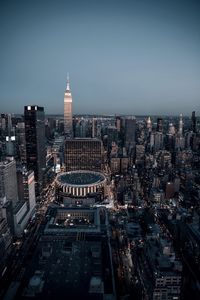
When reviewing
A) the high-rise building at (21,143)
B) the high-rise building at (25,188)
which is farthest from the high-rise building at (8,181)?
the high-rise building at (21,143)

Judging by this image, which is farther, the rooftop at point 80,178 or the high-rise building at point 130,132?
the high-rise building at point 130,132

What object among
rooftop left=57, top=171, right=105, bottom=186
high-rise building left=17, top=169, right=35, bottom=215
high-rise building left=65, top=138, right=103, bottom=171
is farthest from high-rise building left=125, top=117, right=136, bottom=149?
high-rise building left=17, top=169, right=35, bottom=215

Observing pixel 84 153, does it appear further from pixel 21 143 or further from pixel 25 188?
pixel 25 188

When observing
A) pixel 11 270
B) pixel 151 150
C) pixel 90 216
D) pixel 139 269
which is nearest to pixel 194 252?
pixel 139 269

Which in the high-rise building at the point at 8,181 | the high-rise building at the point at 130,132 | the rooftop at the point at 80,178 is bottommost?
the rooftop at the point at 80,178

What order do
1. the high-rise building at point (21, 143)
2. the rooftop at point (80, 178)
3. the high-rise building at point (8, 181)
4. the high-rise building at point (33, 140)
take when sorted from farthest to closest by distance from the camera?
the high-rise building at point (21, 143) → the high-rise building at point (33, 140) → the rooftop at point (80, 178) → the high-rise building at point (8, 181)

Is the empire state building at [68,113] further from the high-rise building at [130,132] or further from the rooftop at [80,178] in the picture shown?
the rooftop at [80,178]

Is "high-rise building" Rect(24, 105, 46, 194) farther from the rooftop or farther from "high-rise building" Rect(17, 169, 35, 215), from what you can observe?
"high-rise building" Rect(17, 169, 35, 215)
